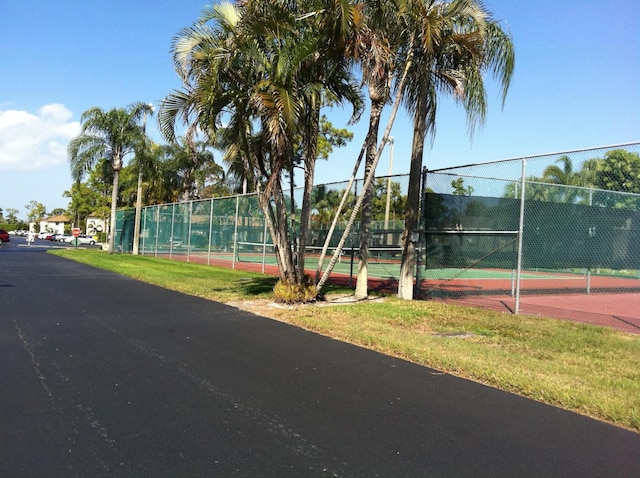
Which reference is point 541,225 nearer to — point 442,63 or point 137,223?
point 442,63

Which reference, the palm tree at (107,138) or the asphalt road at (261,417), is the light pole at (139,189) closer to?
the palm tree at (107,138)

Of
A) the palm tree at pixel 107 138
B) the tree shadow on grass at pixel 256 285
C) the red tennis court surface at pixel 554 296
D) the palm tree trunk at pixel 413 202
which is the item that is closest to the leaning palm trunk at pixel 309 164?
the tree shadow on grass at pixel 256 285

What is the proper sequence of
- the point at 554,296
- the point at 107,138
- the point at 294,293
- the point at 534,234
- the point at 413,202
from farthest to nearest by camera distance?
the point at 107,138, the point at 554,296, the point at 413,202, the point at 294,293, the point at 534,234

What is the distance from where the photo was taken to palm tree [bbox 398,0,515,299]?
34.3ft

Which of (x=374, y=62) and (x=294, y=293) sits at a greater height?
(x=374, y=62)

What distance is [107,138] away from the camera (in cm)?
3316

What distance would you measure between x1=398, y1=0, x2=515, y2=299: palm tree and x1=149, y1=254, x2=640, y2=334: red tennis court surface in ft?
4.05

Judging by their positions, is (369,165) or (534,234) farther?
(369,165)

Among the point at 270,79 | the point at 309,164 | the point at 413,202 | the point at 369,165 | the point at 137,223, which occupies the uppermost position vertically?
the point at 270,79

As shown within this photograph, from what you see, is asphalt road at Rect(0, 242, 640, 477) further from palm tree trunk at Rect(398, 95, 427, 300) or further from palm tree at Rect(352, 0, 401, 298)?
palm tree at Rect(352, 0, 401, 298)

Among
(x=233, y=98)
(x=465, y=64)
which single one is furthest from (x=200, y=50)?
(x=465, y=64)

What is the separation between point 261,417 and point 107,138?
32.7 meters

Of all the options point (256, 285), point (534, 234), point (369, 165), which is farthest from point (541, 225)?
point (256, 285)

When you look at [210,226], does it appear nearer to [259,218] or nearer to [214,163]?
[259,218]
